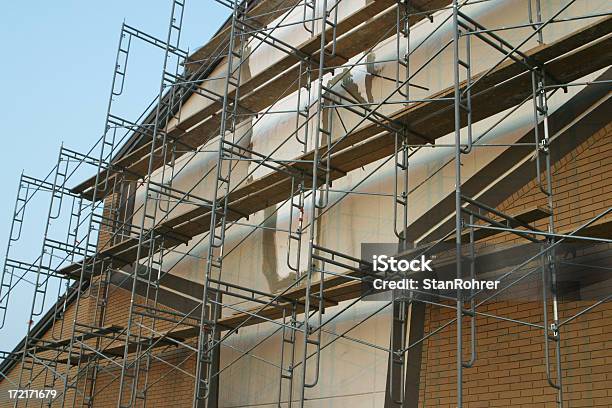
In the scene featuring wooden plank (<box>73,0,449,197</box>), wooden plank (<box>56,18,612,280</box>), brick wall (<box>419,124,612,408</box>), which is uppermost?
wooden plank (<box>73,0,449,197</box>)

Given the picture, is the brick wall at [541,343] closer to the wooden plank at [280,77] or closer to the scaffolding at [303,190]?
the scaffolding at [303,190]

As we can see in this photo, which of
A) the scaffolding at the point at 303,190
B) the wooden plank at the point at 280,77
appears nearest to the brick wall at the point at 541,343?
the scaffolding at the point at 303,190

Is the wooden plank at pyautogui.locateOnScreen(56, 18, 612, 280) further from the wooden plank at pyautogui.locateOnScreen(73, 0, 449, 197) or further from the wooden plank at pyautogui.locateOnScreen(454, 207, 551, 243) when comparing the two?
the wooden plank at pyautogui.locateOnScreen(73, 0, 449, 197)

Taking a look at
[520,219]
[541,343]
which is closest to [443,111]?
[520,219]

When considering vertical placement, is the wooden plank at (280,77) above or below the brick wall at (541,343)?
above

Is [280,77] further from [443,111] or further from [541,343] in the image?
[541,343]

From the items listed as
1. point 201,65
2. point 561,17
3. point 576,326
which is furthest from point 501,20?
point 201,65

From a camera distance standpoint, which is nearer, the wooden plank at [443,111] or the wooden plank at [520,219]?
the wooden plank at [520,219]

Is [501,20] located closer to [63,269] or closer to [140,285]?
[140,285]

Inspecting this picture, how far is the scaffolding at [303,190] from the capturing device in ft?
26.8

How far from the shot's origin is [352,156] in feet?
33.7

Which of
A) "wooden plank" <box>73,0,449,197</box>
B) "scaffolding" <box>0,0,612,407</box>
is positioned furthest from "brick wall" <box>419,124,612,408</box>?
"wooden plank" <box>73,0,449,197</box>

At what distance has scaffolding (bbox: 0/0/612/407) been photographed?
816 centimetres

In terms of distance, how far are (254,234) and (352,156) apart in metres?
2.66
